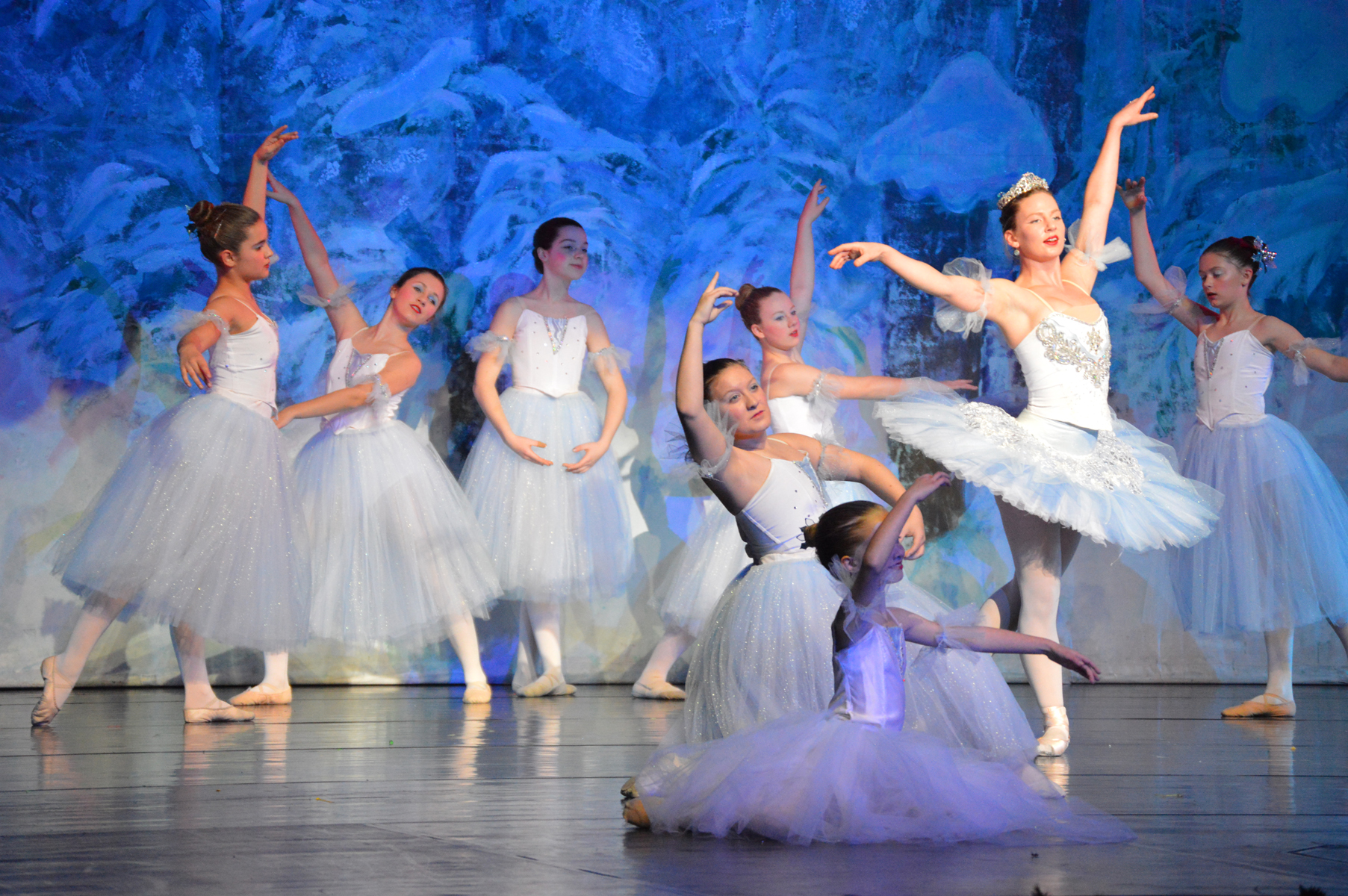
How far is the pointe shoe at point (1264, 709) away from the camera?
14.7 feet

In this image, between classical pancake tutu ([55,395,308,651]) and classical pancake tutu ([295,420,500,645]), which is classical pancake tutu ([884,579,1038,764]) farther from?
classical pancake tutu ([295,420,500,645])

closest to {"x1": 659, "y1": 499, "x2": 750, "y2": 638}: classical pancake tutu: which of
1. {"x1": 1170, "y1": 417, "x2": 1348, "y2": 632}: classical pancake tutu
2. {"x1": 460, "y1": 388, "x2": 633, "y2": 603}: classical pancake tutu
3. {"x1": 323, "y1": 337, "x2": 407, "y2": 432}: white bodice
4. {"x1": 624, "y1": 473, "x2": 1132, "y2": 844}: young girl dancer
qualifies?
{"x1": 460, "y1": 388, "x2": 633, "y2": 603}: classical pancake tutu

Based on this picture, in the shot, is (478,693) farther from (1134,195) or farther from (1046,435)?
(1134,195)

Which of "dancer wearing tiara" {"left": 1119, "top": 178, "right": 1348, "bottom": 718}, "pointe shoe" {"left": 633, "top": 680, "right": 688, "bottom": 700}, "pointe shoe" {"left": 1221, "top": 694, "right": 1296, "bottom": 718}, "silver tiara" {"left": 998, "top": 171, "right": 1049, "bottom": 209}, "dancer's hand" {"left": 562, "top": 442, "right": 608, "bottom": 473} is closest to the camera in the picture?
"silver tiara" {"left": 998, "top": 171, "right": 1049, "bottom": 209}

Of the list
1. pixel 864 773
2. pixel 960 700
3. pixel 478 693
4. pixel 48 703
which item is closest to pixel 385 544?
pixel 478 693

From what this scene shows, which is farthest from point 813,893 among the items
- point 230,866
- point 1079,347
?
point 1079,347

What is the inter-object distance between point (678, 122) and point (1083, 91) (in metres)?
1.79

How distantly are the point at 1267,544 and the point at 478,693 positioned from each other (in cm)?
269

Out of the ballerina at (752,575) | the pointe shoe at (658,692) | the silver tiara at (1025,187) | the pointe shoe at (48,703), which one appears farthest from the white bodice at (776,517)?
the pointe shoe at (658,692)

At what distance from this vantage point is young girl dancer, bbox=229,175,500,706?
15.9 ft

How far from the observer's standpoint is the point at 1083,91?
616 centimetres

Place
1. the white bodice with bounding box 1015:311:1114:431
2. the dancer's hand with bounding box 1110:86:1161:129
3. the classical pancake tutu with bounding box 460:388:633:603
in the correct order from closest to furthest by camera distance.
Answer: the white bodice with bounding box 1015:311:1114:431, the dancer's hand with bounding box 1110:86:1161:129, the classical pancake tutu with bounding box 460:388:633:603

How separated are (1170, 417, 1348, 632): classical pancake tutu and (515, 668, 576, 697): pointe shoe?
220 cm

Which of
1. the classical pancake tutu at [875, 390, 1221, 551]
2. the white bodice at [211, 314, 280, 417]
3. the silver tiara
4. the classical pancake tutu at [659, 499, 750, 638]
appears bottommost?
the classical pancake tutu at [659, 499, 750, 638]
